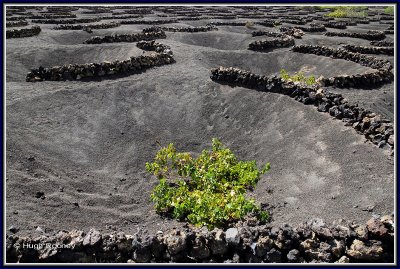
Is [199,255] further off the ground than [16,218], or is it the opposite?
[199,255]

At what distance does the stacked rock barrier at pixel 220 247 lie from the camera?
18.4 ft

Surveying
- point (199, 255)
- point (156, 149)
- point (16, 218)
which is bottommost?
point (156, 149)

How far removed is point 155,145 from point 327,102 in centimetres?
573

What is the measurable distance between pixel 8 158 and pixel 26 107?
11.9ft

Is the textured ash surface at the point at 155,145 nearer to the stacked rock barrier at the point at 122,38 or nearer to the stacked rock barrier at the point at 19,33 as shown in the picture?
the stacked rock barrier at the point at 122,38

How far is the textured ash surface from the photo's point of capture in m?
7.96

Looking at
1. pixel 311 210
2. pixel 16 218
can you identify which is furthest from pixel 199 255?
pixel 16 218

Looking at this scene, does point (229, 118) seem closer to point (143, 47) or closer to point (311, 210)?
point (311, 210)

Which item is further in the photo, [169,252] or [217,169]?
[217,169]

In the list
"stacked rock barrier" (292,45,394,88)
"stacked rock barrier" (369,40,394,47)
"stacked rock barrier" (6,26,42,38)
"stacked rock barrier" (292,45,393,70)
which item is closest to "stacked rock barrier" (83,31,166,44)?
"stacked rock barrier" (6,26,42,38)

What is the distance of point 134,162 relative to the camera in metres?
11.1

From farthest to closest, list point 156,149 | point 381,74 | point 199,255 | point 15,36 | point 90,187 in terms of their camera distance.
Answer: point 15,36, point 381,74, point 156,149, point 90,187, point 199,255

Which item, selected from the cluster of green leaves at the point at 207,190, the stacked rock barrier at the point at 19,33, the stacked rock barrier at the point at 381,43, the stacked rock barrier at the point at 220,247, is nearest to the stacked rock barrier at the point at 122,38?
the stacked rock barrier at the point at 19,33

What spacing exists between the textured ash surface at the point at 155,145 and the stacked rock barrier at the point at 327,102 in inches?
12.3
